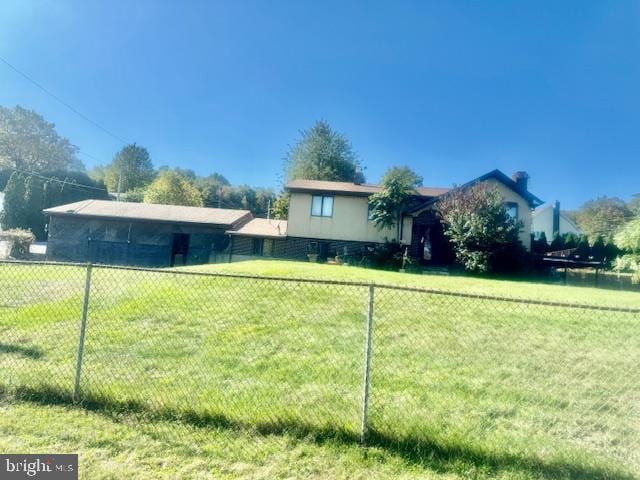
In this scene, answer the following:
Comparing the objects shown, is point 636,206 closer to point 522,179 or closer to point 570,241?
point 570,241

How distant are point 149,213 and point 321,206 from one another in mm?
11483

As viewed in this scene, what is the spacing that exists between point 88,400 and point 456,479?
356 cm

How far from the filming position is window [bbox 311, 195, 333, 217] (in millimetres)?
22234

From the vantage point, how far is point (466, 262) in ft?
57.6

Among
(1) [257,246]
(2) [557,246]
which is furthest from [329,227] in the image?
(2) [557,246]

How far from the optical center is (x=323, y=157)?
42188 millimetres

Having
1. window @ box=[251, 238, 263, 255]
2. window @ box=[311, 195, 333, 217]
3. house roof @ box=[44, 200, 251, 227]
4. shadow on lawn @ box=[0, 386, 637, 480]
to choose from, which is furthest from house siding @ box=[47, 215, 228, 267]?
shadow on lawn @ box=[0, 386, 637, 480]

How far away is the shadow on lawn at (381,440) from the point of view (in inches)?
106

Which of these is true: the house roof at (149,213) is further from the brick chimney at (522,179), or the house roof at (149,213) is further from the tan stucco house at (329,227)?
the brick chimney at (522,179)

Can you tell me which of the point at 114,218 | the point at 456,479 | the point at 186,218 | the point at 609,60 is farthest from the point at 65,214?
the point at 609,60

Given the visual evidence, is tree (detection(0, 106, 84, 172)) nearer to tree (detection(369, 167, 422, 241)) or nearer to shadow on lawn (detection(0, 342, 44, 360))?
tree (detection(369, 167, 422, 241))

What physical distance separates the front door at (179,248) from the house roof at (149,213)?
1.11m

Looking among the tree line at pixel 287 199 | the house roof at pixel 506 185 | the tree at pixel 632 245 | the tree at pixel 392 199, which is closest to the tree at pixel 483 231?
the tree line at pixel 287 199

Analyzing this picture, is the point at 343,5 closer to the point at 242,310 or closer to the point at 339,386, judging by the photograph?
the point at 242,310
